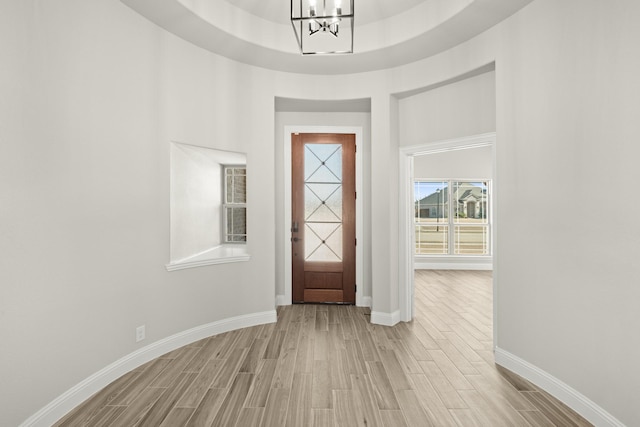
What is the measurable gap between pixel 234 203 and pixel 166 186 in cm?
121

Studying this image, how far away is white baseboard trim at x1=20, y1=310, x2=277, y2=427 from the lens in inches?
77.6

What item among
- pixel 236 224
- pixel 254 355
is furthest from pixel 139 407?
pixel 236 224

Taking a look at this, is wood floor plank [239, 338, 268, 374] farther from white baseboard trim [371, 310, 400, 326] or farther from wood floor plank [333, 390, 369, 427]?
white baseboard trim [371, 310, 400, 326]

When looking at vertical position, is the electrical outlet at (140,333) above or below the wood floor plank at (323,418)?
above

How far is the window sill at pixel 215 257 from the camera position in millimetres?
3109

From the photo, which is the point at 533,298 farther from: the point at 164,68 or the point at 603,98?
the point at 164,68

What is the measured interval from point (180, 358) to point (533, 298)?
3013 mm

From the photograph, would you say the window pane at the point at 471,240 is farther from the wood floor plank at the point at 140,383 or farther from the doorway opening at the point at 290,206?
the wood floor plank at the point at 140,383

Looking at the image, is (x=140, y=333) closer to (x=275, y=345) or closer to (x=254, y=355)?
(x=254, y=355)

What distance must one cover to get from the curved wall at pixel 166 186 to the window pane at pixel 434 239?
4759 mm

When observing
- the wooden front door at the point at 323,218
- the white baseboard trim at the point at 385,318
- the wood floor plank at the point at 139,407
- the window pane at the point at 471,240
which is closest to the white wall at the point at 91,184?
the wood floor plank at the point at 139,407

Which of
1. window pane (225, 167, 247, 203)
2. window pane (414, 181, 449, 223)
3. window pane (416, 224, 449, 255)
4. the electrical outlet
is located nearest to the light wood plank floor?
the electrical outlet

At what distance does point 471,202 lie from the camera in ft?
25.5

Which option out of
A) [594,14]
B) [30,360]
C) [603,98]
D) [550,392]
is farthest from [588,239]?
[30,360]
